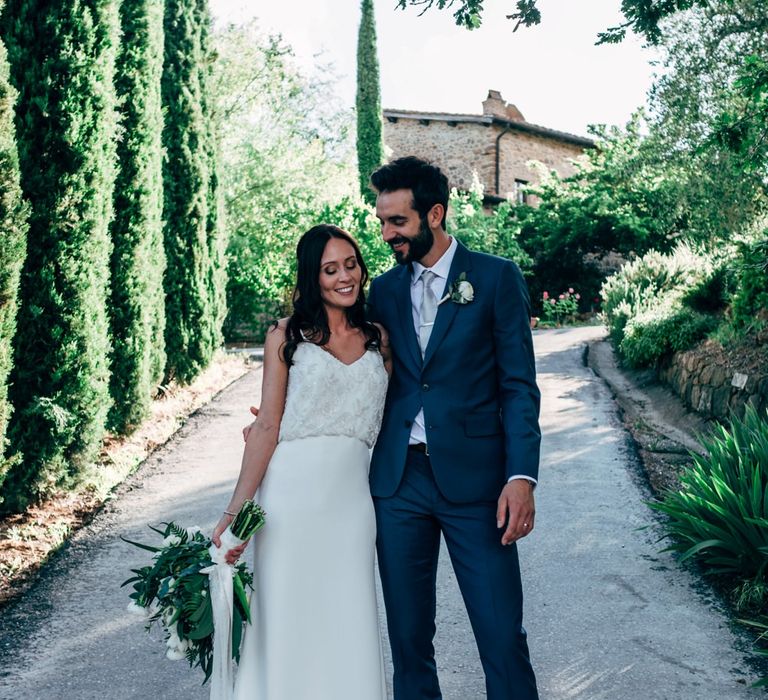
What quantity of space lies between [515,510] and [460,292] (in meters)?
0.82

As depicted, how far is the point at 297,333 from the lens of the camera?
130 inches

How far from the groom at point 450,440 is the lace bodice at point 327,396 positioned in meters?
0.13

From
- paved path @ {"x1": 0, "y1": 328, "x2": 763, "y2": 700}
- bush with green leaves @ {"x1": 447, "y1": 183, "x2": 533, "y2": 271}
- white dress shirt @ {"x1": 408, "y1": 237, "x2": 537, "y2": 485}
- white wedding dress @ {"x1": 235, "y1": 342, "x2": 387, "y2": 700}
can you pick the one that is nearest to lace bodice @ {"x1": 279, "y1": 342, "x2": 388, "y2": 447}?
white wedding dress @ {"x1": 235, "y1": 342, "x2": 387, "y2": 700}

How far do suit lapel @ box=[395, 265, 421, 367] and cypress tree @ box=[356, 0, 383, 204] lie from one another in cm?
2320

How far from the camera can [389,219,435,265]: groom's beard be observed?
3.15 m

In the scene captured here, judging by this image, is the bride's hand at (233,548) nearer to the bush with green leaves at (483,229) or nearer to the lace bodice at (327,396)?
the lace bodice at (327,396)

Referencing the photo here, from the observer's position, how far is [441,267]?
326 cm

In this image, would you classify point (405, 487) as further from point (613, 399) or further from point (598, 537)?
point (613, 399)

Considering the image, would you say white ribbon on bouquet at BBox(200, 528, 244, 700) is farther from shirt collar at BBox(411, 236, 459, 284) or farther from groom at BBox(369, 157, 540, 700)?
shirt collar at BBox(411, 236, 459, 284)

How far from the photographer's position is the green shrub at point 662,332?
11375 millimetres

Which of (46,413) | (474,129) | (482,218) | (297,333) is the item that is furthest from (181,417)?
(474,129)

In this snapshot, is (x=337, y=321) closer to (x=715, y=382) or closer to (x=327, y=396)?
(x=327, y=396)

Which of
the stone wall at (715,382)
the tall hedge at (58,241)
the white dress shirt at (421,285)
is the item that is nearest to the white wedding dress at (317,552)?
the white dress shirt at (421,285)

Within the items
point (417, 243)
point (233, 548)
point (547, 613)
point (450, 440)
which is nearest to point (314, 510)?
point (233, 548)
